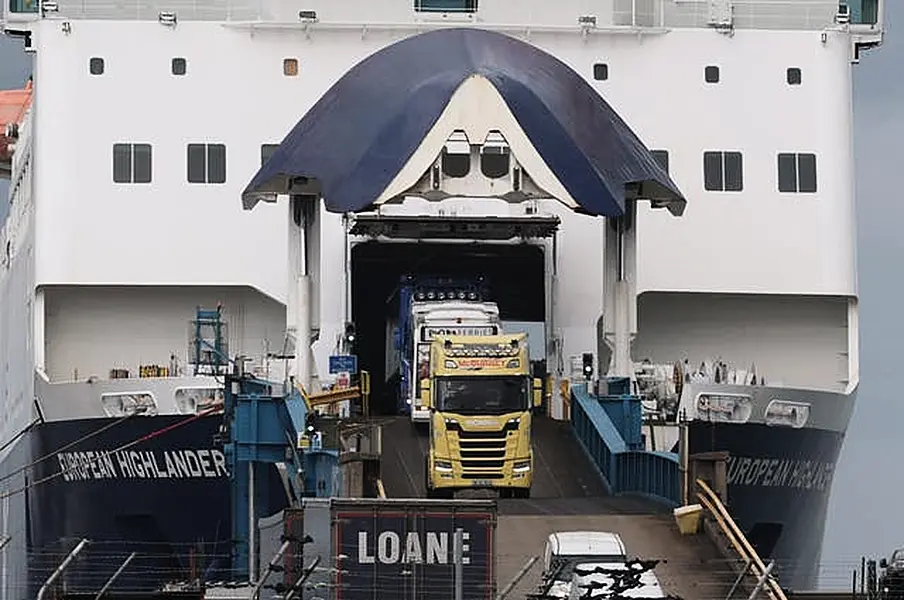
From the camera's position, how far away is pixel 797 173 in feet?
145

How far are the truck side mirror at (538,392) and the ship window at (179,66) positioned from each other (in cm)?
757

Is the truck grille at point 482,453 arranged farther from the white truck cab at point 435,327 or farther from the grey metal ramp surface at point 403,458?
the white truck cab at point 435,327

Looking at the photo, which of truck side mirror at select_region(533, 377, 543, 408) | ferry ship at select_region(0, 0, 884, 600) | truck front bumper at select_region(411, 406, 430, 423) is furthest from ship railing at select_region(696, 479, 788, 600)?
ferry ship at select_region(0, 0, 884, 600)

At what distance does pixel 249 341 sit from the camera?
144 feet

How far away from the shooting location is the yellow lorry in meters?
36.1

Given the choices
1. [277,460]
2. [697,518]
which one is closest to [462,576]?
[697,518]

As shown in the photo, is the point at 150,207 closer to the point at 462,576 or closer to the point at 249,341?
the point at 249,341

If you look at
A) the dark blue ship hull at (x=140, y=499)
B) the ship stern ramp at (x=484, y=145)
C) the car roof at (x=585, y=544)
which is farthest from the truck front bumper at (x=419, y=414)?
the car roof at (x=585, y=544)

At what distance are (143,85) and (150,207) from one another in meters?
1.95

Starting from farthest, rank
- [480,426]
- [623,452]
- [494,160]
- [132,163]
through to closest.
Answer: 1. [132,163]
2. [494,160]
3. [623,452]
4. [480,426]

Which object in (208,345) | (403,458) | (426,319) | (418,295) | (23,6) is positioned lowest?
(403,458)

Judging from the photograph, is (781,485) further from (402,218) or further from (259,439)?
(259,439)

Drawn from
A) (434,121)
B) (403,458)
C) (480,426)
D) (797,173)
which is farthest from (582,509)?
(797,173)

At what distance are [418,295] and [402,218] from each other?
1.23m
